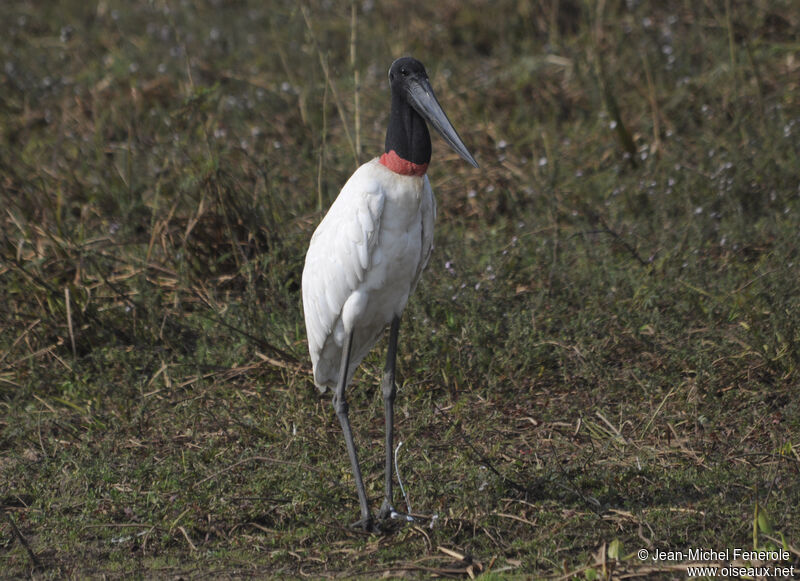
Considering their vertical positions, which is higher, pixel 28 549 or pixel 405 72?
pixel 405 72

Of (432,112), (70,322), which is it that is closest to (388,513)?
(432,112)

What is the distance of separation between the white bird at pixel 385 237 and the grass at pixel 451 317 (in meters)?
0.55

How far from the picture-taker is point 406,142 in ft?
12.2

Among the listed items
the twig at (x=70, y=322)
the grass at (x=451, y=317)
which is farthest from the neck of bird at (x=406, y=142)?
the twig at (x=70, y=322)

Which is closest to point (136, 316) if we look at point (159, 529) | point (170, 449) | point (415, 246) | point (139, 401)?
point (139, 401)

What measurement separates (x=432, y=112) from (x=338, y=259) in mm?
671

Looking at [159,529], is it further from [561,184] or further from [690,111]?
[690,111]

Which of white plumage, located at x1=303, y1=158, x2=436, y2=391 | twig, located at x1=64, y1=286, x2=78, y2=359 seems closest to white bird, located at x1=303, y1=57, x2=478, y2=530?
white plumage, located at x1=303, y1=158, x2=436, y2=391

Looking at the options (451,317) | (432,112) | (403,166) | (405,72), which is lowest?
(451,317)

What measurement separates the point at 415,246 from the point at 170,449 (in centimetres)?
155

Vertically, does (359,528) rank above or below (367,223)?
below

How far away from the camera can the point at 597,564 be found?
302 centimetres

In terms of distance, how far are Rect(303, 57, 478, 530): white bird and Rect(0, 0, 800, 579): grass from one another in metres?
0.55

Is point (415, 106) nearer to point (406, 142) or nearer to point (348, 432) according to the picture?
point (406, 142)
